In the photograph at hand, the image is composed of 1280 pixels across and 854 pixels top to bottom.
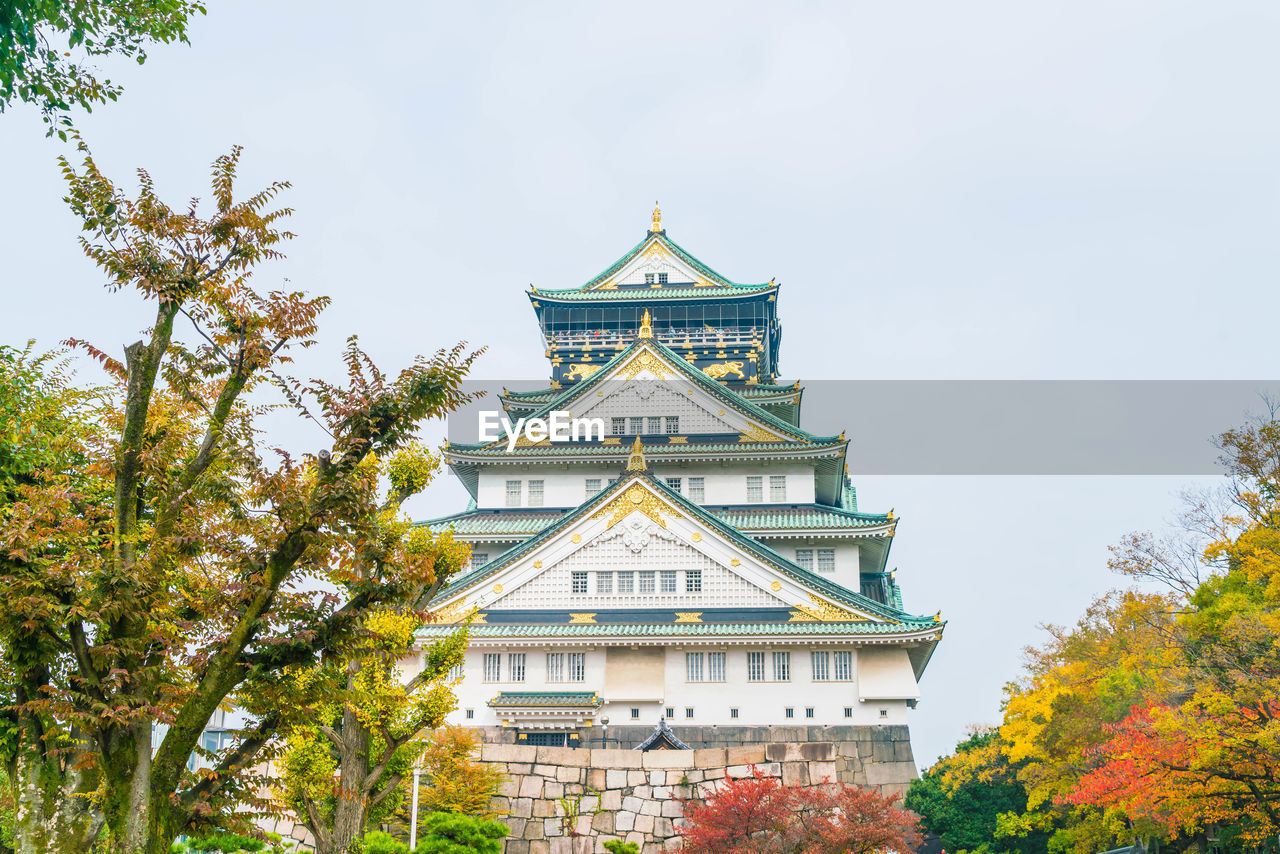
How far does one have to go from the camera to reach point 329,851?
17.6m

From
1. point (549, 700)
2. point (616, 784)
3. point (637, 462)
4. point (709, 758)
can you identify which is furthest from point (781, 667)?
point (616, 784)

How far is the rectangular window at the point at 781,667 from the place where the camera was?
34.2 meters

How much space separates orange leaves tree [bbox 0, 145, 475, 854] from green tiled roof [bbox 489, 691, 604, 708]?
70.5 ft

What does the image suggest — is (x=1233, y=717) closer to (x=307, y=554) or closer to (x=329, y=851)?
(x=329, y=851)

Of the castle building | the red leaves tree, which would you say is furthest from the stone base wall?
the castle building

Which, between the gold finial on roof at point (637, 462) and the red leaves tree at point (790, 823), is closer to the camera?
the red leaves tree at point (790, 823)

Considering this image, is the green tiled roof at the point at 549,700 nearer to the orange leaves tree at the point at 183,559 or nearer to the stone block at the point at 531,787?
the stone block at the point at 531,787

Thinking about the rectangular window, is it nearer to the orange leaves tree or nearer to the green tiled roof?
the green tiled roof

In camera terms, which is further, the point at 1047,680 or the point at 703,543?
the point at 703,543

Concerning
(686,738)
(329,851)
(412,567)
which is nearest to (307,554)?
(412,567)

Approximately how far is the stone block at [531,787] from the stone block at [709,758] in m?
3.39

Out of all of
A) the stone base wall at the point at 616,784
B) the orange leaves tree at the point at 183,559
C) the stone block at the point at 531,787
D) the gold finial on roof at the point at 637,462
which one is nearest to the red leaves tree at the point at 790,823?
the stone base wall at the point at 616,784

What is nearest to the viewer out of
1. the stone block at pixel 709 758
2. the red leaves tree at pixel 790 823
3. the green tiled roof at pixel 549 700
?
the red leaves tree at pixel 790 823

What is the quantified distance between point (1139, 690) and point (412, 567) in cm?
2414
